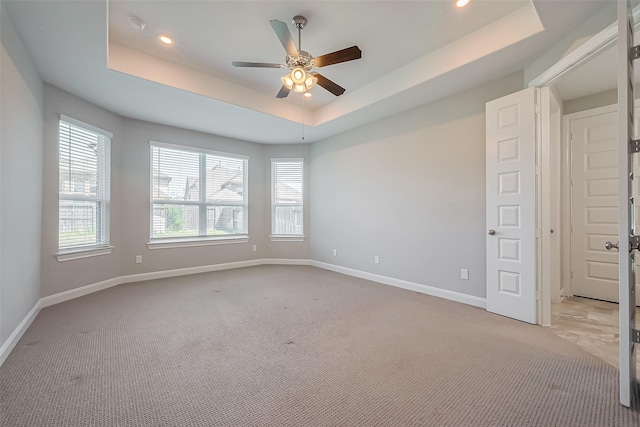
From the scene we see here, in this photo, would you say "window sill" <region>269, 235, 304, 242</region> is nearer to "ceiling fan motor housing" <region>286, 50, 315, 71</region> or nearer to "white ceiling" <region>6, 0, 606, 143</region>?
"white ceiling" <region>6, 0, 606, 143</region>

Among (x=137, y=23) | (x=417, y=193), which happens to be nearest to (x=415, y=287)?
(x=417, y=193)

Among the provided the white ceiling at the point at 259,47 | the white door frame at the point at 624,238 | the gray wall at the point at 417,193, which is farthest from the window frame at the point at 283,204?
the white door frame at the point at 624,238

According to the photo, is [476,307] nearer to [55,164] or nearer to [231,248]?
[231,248]

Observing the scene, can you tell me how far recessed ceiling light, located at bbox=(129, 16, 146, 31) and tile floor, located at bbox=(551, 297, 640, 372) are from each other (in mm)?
4893

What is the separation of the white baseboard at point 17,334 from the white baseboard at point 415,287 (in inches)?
161

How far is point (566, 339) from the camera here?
7.95ft

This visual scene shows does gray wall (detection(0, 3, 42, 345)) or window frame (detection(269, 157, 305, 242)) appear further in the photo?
window frame (detection(269, 157, 305, 242))

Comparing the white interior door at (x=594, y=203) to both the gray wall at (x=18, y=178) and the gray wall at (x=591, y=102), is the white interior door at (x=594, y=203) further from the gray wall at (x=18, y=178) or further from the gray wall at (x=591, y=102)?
the gray wall at (x=18, y=178)

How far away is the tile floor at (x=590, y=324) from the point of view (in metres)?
2.27

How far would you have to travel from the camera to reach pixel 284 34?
Result: 7.22ft

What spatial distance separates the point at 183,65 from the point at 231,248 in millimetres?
3344

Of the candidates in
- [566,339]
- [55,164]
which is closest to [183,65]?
[55,164]

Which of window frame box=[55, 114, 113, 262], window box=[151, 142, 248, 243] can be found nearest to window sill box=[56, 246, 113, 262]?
window frame box=[55, 114, 113, 262]

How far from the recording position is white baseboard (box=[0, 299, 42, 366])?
6.68 ft
